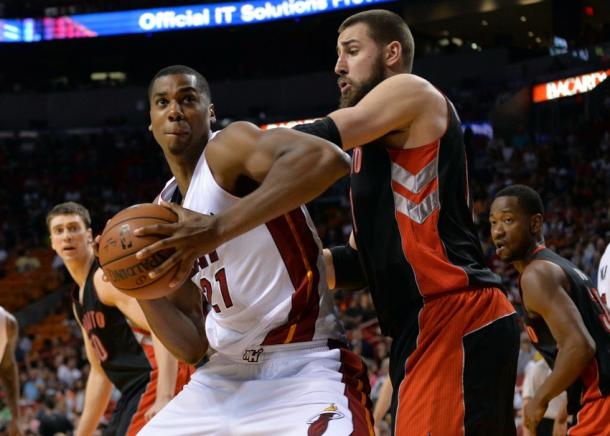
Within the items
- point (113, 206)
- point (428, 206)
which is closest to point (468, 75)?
point (113, 206)

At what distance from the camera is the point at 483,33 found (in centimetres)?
2403

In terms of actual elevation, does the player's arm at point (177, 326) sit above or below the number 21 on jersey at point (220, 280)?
below

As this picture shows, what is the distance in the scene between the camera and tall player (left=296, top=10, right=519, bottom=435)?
3.06 metres

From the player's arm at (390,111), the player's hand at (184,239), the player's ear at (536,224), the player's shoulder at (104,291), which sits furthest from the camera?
the player's shoulder at (104,291)

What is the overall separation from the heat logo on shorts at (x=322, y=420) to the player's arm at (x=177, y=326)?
2.05ft

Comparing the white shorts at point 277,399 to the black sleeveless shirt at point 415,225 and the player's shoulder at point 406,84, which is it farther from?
the player's shoulder at point 406,84

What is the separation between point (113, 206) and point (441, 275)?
1929 centimetres

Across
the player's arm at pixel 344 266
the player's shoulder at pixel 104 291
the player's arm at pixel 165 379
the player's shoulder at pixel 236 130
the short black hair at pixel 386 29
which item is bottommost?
the player's arm at pixel 165 379

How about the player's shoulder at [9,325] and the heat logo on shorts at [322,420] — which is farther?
the player's shoulder at [9,325]

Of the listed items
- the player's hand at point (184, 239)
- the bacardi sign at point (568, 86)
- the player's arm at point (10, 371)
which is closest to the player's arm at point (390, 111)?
the player's hand at point (184, 239)

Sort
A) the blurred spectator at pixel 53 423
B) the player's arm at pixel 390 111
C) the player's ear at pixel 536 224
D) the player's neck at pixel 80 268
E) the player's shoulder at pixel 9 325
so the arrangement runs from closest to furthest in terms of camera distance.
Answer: the player's arm at pixel 390 111 → the player's ear at pixel 536 224 → the player's neck at pixel 80 268 → the player's shoulder at pixel 9 325 → the blurred spectator at pixel 53 423

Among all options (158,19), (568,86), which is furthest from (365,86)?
(158,19)

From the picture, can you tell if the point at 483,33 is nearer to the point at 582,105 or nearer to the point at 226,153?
the point at 582,105

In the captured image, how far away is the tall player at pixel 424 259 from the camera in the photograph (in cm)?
306
